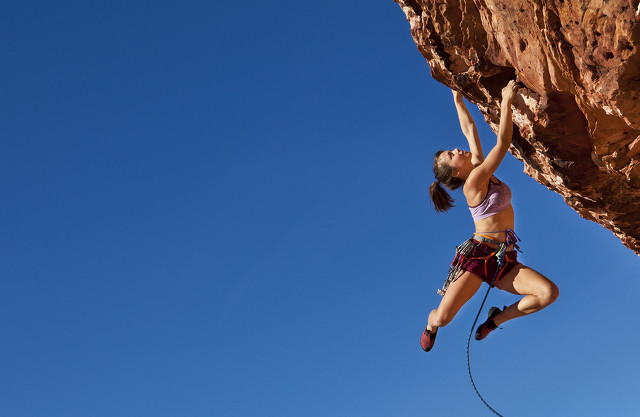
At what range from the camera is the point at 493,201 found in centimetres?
723

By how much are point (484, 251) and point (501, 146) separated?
4.41 feet

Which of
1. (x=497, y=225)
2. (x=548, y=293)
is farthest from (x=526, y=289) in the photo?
(x=497, y=225)

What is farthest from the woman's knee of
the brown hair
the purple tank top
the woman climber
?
the brown hair

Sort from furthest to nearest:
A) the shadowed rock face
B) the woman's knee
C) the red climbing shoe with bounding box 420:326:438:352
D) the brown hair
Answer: the red climbing shoe with bounding box 420:326:438:352, the brown hair, the woman's knee, the shadowed rock face

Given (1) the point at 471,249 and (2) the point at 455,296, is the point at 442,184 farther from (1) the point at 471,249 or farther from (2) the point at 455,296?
(2) the point at 455,296

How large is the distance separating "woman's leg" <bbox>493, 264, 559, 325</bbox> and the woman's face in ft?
4.45

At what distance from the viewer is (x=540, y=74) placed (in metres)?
6.45

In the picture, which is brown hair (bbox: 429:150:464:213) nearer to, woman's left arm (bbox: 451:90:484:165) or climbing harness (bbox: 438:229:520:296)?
woman's left arm (bbox: 451:90:484:165)

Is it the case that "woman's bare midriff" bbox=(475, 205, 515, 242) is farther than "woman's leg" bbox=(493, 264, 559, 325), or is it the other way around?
"woman's bare midriff" bbox=(475, 205, 515, 242)

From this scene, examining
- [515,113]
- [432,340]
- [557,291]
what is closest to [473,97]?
[515,113]

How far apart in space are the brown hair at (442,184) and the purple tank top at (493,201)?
1.24 feet

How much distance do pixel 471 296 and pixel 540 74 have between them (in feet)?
8.78

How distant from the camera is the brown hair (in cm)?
739

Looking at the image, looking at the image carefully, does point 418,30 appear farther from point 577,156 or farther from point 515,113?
point 577,156
